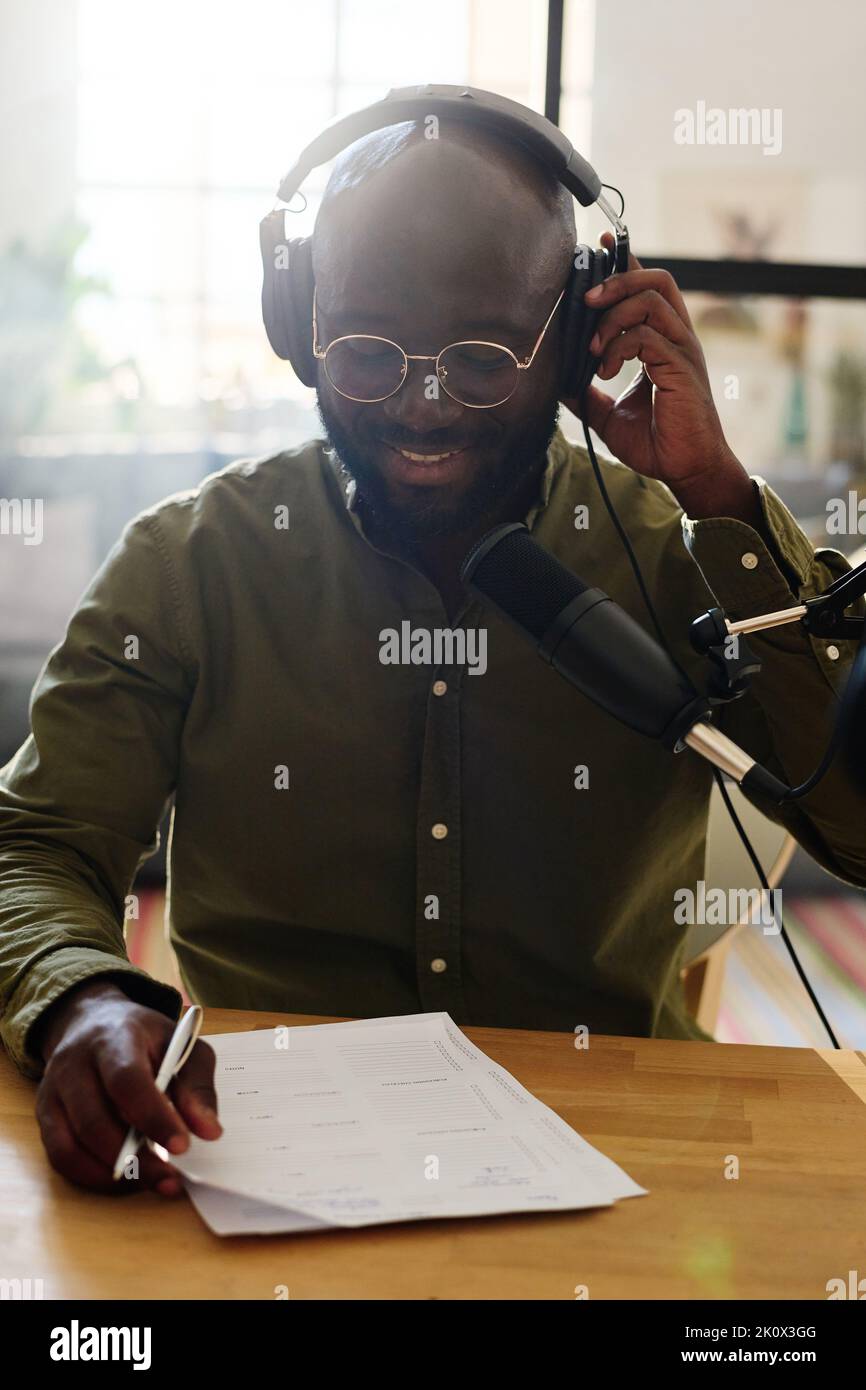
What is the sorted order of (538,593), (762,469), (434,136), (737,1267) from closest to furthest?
(737,1267)
(538,593)
(434,136)
(762,469)

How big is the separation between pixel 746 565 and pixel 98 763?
56 centimetres

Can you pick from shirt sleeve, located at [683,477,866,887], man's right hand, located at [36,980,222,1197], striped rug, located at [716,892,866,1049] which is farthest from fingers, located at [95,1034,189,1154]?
striped rug, located at [716,892,866,1049]

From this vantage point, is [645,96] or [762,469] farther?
[762,469]

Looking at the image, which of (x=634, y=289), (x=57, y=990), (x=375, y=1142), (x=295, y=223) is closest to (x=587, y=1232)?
(x=375, y=1142)

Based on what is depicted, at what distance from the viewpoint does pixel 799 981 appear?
→ 304 cm

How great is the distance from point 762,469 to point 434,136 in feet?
8.25

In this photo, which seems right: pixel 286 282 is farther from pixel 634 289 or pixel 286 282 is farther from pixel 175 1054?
A: pixel 175 1054

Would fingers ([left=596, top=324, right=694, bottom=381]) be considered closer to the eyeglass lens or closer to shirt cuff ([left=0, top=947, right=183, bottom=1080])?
the eyeglass lens

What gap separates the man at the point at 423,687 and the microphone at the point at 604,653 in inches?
12.6

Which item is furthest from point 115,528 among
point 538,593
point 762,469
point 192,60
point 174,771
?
point 538,593

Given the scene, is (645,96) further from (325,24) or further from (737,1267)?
(737,1267)

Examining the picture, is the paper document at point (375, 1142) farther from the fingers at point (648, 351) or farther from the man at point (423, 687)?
the fingers at point (648, 351)

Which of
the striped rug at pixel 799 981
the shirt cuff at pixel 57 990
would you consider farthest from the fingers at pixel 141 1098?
the striped rug at pixel 799 981

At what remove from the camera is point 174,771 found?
46.6 inches
